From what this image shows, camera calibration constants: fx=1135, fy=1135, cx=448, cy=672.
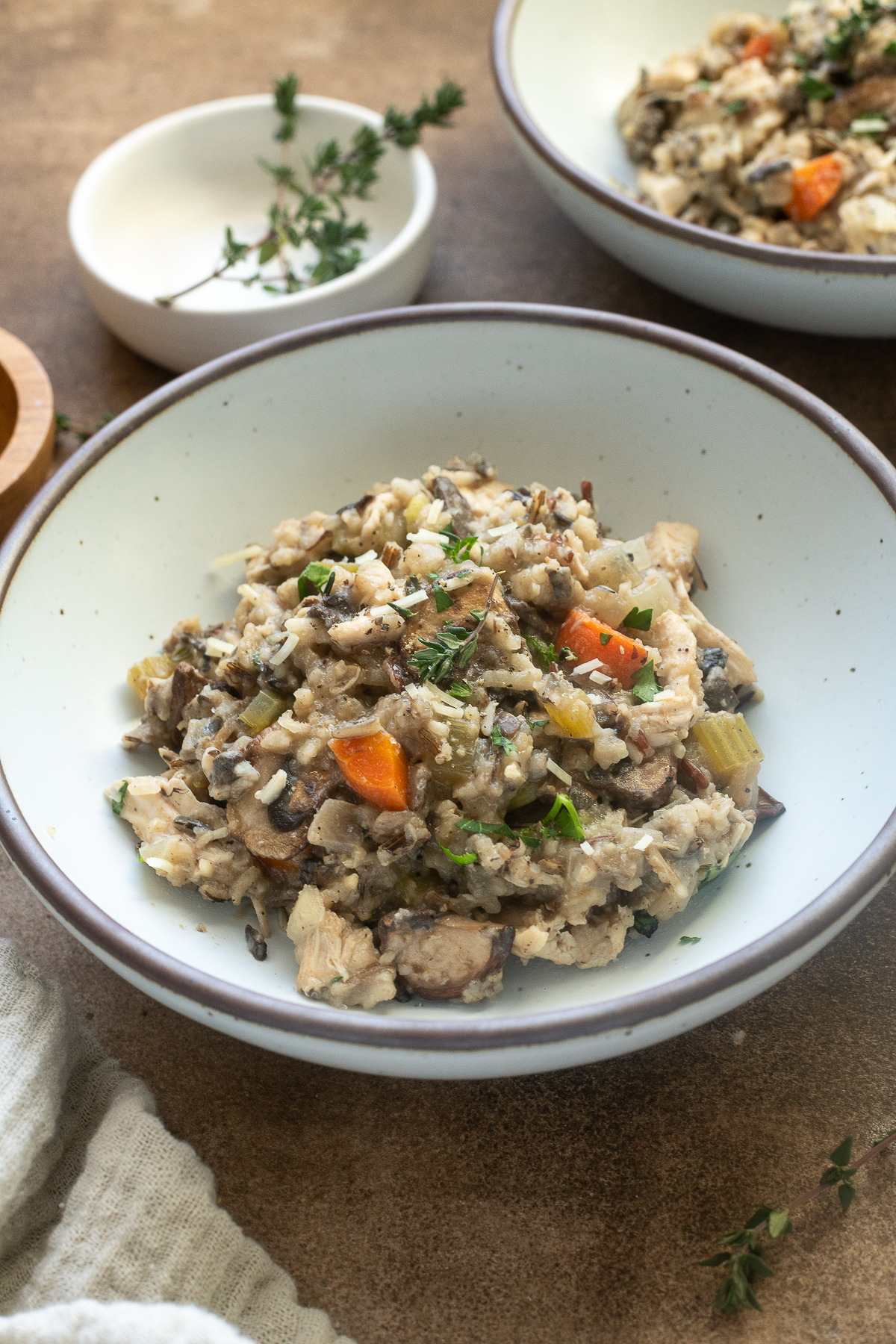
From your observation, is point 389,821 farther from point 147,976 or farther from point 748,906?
point 748,906

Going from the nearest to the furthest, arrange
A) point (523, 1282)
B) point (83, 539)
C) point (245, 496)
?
point (523, 1282), point (83, 539), point (245, 496)

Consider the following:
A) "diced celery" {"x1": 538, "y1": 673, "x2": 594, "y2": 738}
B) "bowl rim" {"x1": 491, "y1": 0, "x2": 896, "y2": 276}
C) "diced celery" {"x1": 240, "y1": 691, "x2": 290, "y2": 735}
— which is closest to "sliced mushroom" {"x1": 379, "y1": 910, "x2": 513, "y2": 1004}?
"diced celery" {"x1": 538, "y1": 673, "x2": 594, "y2": 738}

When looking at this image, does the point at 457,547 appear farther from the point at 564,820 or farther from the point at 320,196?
the point at 320,196

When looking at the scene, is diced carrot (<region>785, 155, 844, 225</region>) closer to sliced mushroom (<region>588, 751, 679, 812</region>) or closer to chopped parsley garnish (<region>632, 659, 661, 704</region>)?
chopped parsley garnish (<region>632, 659, 661, 704</region>)

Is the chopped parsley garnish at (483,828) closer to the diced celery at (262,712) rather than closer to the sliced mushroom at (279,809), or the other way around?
the sliced mushroom at (279,809)

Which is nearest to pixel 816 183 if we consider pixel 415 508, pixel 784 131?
pixel 784 131

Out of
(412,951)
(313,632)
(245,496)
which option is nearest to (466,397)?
(245,496)
